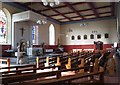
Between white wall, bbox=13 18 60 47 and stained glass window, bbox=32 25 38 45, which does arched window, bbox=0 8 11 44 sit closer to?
white wall, bbox=13 18 60 47

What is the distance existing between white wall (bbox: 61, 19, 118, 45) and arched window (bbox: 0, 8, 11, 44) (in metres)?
8.11

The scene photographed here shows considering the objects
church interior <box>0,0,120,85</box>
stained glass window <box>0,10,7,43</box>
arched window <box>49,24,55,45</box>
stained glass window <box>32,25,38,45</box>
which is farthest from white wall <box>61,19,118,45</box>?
stained glass window <box>0,10,7,43</box>

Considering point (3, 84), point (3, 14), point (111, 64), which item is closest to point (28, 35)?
point (3, 14)

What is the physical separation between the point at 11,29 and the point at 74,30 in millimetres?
8236

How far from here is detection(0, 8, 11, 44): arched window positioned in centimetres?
1214

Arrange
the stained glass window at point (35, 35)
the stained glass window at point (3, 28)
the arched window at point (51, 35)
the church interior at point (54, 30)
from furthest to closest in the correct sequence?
the arched window at point (51, 35) < the stained glass window at point (35, 35) < the stained glass window at point (3, 28) < the church interior at point (54, 30)

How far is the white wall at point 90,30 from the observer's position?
16938 mm

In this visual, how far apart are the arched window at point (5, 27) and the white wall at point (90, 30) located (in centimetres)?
811

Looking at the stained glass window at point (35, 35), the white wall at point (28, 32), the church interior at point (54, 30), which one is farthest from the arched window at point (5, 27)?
the stained glass window at point (35, 35)

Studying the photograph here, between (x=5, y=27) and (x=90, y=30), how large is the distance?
9.37 m

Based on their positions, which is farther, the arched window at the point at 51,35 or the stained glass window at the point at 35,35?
the arched window at the point at 51,35

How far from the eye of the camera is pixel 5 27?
12.5m

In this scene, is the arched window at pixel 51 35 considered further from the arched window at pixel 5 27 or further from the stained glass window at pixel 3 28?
the stained glass window at pixel 3 28

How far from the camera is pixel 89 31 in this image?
17938 mm
